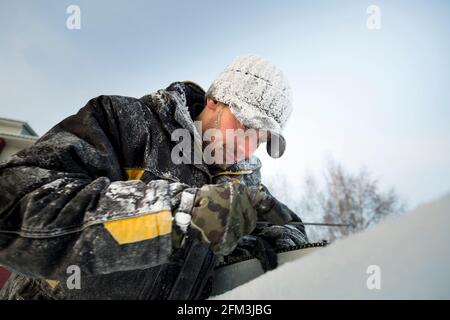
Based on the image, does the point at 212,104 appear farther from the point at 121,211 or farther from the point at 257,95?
the point at 121,211

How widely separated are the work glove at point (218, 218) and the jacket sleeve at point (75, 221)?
0.23 ft

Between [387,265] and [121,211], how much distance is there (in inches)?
28.9

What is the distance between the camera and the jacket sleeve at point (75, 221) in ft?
2.47

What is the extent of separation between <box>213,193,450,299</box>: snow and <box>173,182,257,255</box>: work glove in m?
0.28

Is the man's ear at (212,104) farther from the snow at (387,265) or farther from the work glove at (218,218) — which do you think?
the snow at (387,265)

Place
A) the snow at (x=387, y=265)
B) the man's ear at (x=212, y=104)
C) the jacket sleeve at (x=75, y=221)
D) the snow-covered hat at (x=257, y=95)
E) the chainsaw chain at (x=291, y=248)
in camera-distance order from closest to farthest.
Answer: the snow at (x=387, y=265) < the jacket sleeve at (x=75, y=221) < the chainsaw chain at (x=291, y=248) < the snow-covered hat at (x=257, y=95) < the man's ear at (x=212, y=104)

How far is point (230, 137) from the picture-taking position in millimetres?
1861

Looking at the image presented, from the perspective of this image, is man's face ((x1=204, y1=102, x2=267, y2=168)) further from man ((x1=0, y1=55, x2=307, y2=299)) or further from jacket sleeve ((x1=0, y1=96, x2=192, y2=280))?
jacket sleeve ((x1=0, y1=96, x2=192, y2=280))

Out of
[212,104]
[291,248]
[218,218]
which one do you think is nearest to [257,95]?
[212,104]

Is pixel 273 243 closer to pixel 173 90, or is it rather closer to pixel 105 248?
pixel 105 248

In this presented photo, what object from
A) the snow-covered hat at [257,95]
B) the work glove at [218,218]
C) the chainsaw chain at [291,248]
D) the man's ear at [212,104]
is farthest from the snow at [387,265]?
the man's ear at [212,104]

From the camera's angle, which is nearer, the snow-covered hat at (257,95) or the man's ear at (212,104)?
the snow-covered hat at (257,95)

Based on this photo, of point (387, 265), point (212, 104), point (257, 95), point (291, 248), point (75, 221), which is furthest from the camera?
point (212, 104)
